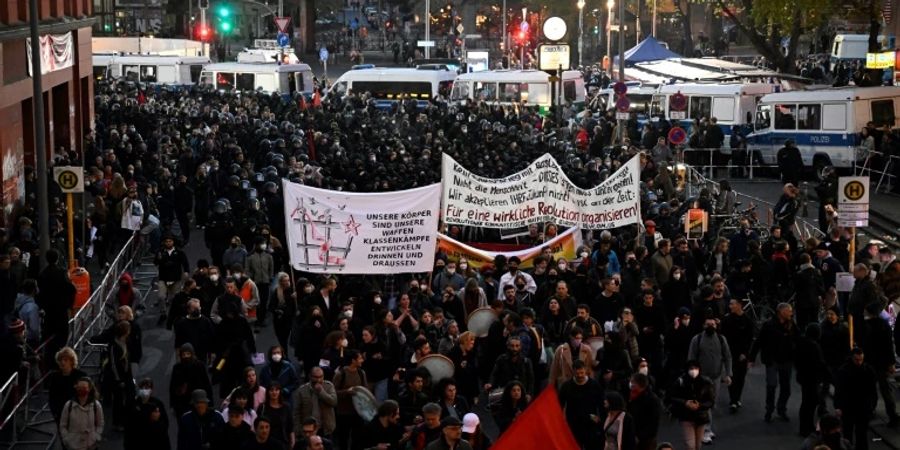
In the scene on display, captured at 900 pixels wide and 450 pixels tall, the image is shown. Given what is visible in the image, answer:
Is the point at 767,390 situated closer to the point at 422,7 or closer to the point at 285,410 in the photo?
the point at 285,410

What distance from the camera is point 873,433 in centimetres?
1688

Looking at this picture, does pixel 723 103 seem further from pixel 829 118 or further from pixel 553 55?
pixel 829 118

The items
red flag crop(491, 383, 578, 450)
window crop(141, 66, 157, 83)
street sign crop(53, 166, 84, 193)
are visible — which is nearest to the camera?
red flag crop(491, 383, 578, 450)

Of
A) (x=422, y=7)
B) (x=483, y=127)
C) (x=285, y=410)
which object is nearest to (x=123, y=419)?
(x=285, y=410)

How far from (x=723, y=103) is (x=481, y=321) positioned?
2589 centimetres

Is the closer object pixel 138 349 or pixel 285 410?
pixel 285 410

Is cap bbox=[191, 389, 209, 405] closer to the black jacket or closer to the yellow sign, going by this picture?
the black jacket

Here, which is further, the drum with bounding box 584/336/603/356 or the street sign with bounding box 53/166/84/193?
the street sign with bounding box 53/166/84/193

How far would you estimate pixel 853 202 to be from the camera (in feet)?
Answer: 65.0

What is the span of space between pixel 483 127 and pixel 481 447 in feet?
89.1

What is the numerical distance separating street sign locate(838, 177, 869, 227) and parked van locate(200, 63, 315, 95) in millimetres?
39505

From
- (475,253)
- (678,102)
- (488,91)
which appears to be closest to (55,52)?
(678,102)

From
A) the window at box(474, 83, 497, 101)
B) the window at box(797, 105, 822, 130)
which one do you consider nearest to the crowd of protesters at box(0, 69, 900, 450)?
the window at box(797, 105, 822, 130)

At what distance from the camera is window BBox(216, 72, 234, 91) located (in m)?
59.0
